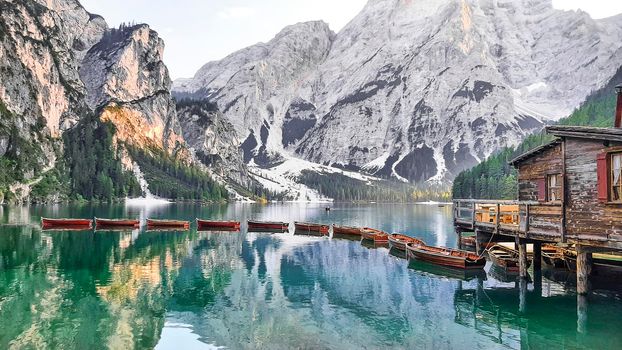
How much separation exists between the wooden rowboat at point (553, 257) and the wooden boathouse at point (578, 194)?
206 inches

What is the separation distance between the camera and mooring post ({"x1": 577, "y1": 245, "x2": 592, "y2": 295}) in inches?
1238

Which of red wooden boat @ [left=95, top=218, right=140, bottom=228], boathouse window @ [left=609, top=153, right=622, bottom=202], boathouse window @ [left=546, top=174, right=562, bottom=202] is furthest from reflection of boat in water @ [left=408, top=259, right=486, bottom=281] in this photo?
red wooden boat @ [left=95, top=218, right=140, bottom=228]

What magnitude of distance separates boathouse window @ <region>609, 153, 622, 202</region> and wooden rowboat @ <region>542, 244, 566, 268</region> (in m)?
15.2

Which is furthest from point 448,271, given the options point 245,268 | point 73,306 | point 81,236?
point 81,236

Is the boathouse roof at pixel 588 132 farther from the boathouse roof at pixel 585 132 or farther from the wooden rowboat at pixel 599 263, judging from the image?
the wooden rowboat at pixel 599 263

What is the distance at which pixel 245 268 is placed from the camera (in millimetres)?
47219

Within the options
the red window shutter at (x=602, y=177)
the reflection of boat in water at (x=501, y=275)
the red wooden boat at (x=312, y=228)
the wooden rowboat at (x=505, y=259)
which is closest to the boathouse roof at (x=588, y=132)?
the red window shutter at (x=602, y=177)

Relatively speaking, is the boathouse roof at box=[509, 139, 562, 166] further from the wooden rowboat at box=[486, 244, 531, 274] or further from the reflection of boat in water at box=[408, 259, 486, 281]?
the reflection of boat in water at box=[408, 259, 486, 281]

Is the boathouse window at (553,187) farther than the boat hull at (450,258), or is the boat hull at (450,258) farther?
the boat hull at (450,258)

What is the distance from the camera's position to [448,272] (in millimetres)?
44781

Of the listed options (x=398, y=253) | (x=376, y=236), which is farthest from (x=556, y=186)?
(x=376, y=236)

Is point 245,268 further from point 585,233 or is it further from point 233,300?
point 585,233

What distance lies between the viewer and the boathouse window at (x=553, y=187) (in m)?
35.0

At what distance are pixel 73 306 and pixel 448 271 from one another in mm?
32689
